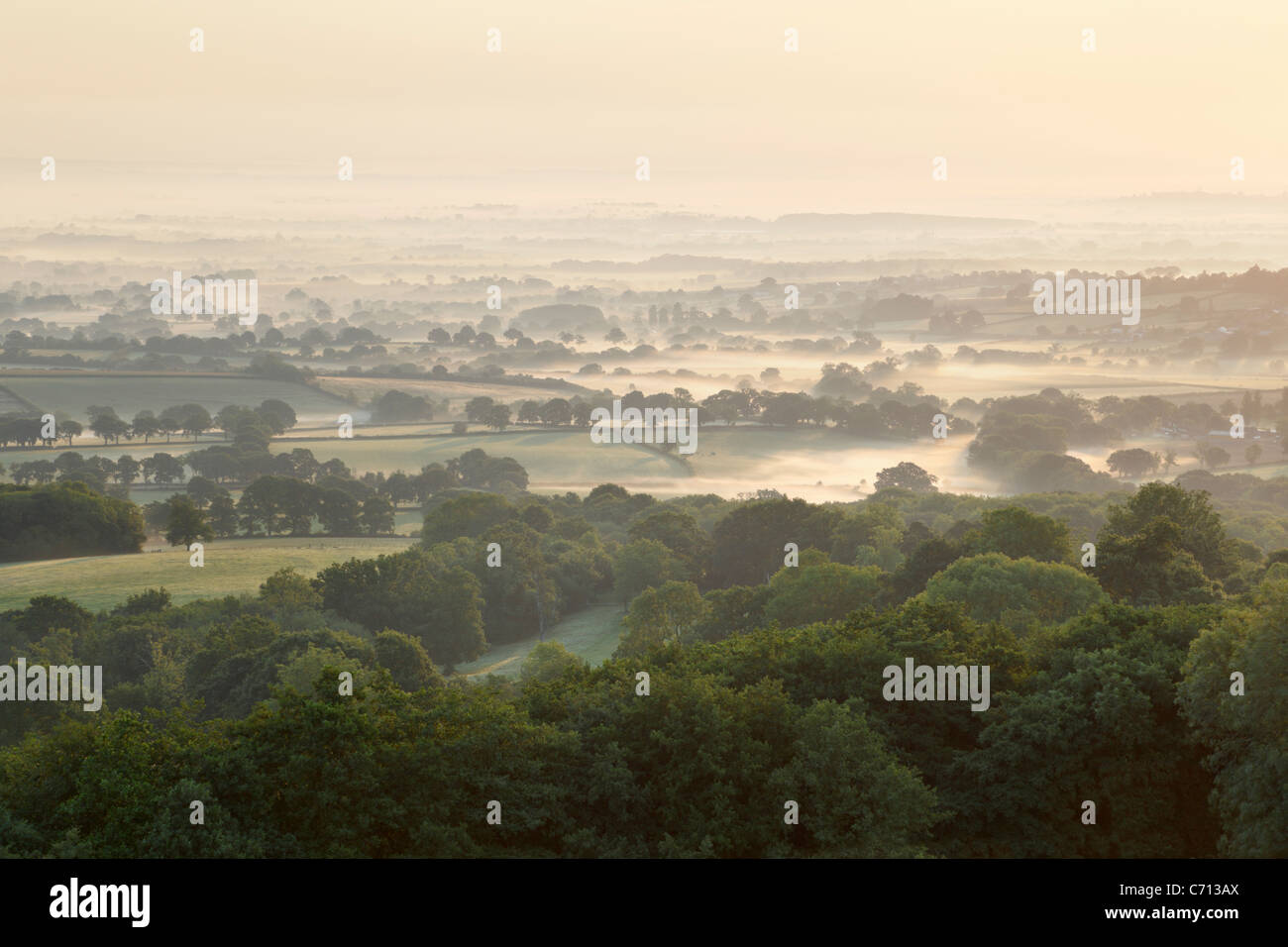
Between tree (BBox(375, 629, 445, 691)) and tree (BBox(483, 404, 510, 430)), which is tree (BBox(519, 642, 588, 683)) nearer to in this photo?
tree (BBox(375, 629, 445, 691))

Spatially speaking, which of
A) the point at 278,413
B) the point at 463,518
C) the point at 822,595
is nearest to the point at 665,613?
the point at 822,595

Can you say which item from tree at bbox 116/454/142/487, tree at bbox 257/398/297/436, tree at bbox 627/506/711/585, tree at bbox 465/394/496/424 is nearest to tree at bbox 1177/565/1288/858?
tree at bbox 627/506/711/585

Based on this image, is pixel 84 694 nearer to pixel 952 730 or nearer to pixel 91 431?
pixel 952 730

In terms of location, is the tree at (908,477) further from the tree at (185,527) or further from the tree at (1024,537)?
the tree at (1024,537)

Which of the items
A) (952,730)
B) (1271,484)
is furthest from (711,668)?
(1271,484)

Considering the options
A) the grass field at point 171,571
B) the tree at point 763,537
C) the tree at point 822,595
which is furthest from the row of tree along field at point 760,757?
the grass field at point 171,571

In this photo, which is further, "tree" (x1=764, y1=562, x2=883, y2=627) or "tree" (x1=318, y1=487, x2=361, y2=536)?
"tree" (x1=318, y1=487, x2=361, y2=536)
